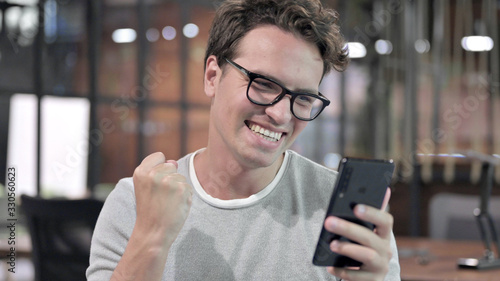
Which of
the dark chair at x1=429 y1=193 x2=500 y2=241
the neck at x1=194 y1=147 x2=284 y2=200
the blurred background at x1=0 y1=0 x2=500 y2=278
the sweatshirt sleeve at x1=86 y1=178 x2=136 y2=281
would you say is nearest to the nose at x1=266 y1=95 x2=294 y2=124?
the neck at x1=194 y1=147 x2=284 y2=200

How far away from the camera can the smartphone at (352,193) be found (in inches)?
38.5

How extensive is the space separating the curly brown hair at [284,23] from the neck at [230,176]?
225mm

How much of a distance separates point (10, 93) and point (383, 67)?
4.50 meters

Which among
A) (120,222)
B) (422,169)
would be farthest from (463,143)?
(120,222)

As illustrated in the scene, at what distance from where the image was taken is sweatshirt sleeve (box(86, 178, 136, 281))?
3.94 feet

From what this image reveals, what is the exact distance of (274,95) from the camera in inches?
48.6

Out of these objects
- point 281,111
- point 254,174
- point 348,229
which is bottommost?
point 348,229

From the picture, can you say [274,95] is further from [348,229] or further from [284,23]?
[348,229]

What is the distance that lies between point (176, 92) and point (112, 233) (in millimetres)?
5466

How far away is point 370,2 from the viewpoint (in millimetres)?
7109

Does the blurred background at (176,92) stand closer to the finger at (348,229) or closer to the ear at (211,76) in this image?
the ear at (211,76)

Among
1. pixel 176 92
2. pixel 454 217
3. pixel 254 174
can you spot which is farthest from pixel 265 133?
pixel 176 92

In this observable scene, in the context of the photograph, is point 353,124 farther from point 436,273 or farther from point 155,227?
point 155,227

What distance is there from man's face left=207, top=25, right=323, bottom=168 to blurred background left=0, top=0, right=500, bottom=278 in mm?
2830
